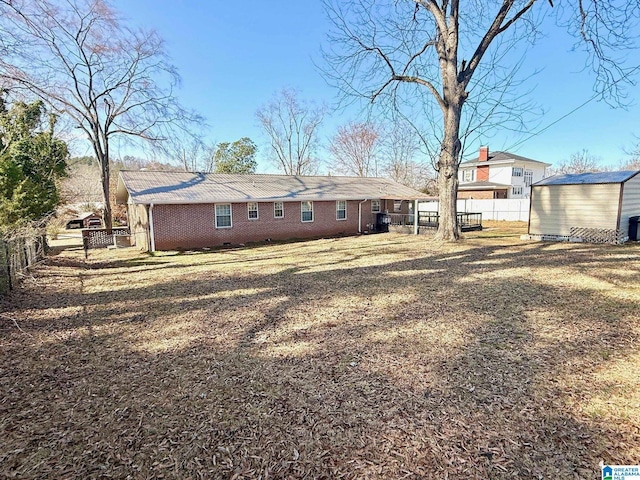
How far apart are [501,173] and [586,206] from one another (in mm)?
26283

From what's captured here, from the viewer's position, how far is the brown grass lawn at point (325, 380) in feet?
8.60

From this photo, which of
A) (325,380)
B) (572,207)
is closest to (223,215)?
(325,380)

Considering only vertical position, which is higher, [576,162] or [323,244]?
[576,162]

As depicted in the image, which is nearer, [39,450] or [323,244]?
[39,450]

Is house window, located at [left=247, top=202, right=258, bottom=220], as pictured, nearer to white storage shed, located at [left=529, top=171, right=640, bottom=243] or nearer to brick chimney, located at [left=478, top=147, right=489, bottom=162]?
white storage shed, located at [left=529, top=171, right=640, bottom=243]

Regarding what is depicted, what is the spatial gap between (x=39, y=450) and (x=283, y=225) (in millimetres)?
15406

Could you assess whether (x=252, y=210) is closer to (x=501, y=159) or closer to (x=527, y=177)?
(x=501, y=159)

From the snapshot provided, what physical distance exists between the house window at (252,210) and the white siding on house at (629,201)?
A: 15.1 m

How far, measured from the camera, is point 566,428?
2.88m

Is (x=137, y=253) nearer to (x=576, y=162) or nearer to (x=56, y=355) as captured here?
(x=56, y=355)

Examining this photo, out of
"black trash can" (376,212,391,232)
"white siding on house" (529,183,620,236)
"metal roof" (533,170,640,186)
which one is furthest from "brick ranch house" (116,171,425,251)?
"metal roof" (533,170,640,186)

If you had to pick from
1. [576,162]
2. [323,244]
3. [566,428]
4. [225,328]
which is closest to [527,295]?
[566,428]

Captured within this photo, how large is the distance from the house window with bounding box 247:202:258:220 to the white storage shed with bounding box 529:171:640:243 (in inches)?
499

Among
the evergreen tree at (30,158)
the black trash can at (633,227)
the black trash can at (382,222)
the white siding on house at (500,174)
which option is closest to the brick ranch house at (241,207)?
the black trash can at (382,222)
